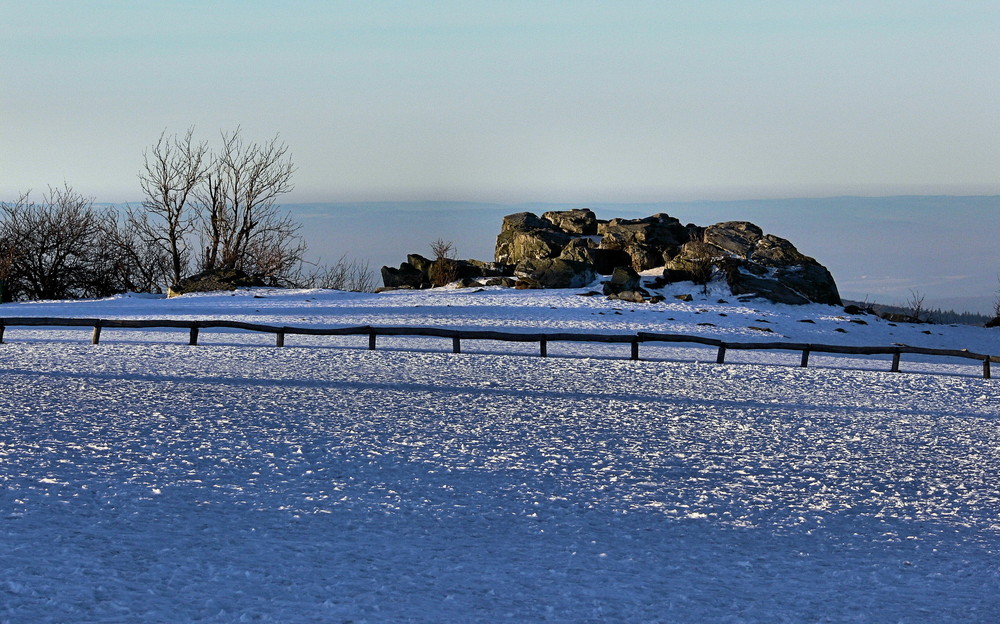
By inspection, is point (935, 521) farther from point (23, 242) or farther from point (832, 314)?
point (23, 242)

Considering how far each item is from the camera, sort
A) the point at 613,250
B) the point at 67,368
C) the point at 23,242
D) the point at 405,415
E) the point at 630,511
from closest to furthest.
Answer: the point at 630,511, the point at 405,415, the point at 67,368, the point at 613,250, the point at 23,242

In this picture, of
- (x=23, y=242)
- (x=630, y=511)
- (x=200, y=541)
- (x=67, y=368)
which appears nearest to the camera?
(x=200, y=541)

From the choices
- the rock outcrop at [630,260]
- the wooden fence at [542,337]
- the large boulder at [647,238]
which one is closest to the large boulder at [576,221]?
the rock outcrop at [630,260]

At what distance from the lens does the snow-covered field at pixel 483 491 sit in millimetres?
6262

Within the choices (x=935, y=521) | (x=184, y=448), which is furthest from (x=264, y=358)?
(x=935, y=521)

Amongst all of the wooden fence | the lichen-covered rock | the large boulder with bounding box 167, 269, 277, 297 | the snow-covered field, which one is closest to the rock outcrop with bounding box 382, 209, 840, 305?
the lichen-covered rock

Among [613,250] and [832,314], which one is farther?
[613,250]

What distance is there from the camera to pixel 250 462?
938 centimetres

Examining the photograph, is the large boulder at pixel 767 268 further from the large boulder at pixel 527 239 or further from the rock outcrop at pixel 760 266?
the large boulder at pixel 527 239

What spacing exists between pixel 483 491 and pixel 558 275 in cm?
2387

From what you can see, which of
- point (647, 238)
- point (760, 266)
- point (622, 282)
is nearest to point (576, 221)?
point (647, 238)

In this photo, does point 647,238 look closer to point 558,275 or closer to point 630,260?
point 630,260

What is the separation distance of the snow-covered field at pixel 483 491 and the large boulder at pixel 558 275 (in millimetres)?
15112

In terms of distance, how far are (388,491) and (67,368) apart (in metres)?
8.73
